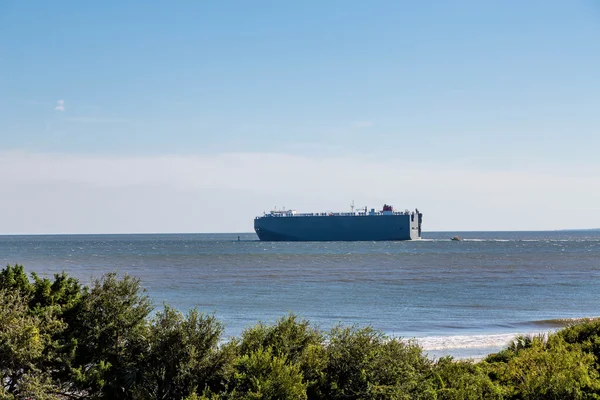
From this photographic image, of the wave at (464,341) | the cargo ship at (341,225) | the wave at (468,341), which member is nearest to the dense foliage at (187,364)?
the wave at (468,341)

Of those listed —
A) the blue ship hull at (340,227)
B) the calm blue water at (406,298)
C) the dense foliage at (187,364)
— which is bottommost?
the calm blue water at (406,298)

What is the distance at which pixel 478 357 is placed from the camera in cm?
2273

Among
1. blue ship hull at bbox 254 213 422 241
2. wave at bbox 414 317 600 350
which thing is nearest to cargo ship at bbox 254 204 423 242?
blue ship hull at bbox 254 213 422 241

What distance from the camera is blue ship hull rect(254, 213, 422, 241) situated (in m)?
169

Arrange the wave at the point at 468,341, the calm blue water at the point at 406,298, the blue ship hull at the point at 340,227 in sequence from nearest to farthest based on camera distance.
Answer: the wave at the point at 468,341, the calm blue water at the point at 406,298, the blue ship hull at the point at 340,227

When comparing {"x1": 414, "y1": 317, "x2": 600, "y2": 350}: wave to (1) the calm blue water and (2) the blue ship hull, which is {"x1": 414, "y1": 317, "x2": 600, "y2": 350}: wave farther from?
(2) the blue ship hull

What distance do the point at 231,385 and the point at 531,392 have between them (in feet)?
19.8

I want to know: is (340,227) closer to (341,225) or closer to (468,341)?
(341,225)

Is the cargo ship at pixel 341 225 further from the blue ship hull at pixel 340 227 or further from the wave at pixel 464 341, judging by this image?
the wave at pixel 464 341

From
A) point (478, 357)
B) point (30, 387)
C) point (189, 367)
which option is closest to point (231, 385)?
point (189, 367)

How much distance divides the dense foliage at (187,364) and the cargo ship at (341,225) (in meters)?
154

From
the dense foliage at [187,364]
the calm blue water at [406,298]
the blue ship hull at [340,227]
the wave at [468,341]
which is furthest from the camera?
the blue ship hull at [340,227]

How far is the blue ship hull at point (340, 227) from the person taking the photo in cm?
16912

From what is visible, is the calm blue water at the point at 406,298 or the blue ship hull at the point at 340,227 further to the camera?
the blue ship hull at the point at 340,227
